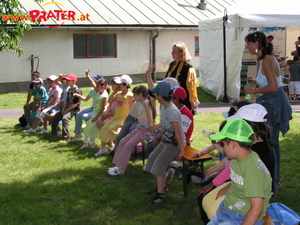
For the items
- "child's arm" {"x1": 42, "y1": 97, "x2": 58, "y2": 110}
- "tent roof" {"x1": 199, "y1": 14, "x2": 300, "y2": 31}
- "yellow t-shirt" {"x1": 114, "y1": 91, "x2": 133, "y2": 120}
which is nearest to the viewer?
"yellow t-shirt" {"x1": 114, "y1": 91, "x2": 133, "y2": 120}

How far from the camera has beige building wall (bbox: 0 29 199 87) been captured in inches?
730

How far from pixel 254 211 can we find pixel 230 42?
11.7 metres

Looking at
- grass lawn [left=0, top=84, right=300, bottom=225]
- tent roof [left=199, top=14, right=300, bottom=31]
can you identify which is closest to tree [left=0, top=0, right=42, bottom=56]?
grass lawn [left=0, top=84, right=300, bottom=225]

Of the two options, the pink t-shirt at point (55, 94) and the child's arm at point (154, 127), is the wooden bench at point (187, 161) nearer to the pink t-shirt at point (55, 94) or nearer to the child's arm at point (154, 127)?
the child's arm at point (154, 127)

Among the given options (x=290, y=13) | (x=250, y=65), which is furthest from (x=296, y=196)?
(x=250, y=65)

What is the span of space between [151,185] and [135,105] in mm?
1584

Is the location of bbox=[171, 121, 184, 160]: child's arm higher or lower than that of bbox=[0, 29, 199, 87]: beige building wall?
lower

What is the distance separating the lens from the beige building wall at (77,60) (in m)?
18.5

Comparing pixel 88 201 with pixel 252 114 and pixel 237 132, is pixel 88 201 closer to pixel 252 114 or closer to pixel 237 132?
pixel 252 114

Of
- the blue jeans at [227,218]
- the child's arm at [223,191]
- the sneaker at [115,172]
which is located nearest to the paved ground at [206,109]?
the sneaker at [115,172]

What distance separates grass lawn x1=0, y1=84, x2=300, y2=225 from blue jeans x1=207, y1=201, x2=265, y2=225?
1376 millimetres

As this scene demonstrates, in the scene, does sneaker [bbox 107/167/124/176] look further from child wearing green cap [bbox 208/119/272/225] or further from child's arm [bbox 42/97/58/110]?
child's arm [bbox 42/97/58/110]

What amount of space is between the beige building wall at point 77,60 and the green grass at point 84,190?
10670 millimetres

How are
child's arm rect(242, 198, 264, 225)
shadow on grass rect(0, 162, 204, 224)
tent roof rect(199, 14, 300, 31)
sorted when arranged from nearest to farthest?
child's arm rect(242, 198, 264, 225) < shadow on grass rect(0, 162, 204, 224) < tent roof rect(199, 14, 300, 31)
